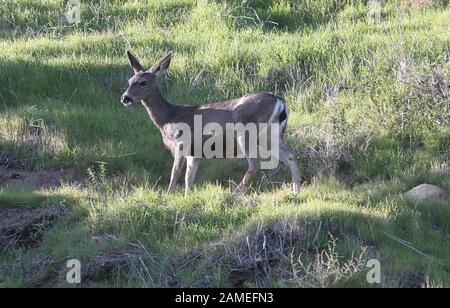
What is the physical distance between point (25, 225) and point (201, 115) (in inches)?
118

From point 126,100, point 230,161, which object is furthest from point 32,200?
point 230,161

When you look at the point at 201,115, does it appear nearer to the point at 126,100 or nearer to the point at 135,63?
the point at 126,100

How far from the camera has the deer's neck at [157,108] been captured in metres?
13.2

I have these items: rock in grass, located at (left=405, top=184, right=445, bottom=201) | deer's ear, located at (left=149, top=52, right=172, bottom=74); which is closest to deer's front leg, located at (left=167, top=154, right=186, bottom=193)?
deer's ear, located at (left=149, top=52, right=172, bottom=74)

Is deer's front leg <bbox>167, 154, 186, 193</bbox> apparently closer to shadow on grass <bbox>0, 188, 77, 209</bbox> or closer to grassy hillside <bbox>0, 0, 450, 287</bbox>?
grassy hillside <bbox>0, 0, 450, 287</bbox>

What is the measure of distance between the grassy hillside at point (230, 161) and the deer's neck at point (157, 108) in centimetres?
70

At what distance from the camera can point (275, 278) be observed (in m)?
9.60

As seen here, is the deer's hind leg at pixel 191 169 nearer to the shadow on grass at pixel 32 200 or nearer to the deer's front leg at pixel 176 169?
the deer's front leg at pixel 176 169

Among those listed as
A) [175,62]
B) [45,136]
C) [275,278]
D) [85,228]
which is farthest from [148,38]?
[275,278]

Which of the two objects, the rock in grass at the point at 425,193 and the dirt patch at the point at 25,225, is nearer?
the dirt patch at the point at 25,225

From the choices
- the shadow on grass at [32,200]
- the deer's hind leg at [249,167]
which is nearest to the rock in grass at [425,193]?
the deer's hind leg at [249,167]

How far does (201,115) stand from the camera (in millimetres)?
12875

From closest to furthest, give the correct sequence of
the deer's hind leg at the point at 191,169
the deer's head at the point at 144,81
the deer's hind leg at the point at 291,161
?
the deer's hind leg at the point at 291,161
the deer's hind leg at the point at 191,169
the deer's head at the point at 144,81

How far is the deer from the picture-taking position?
40.2ft
